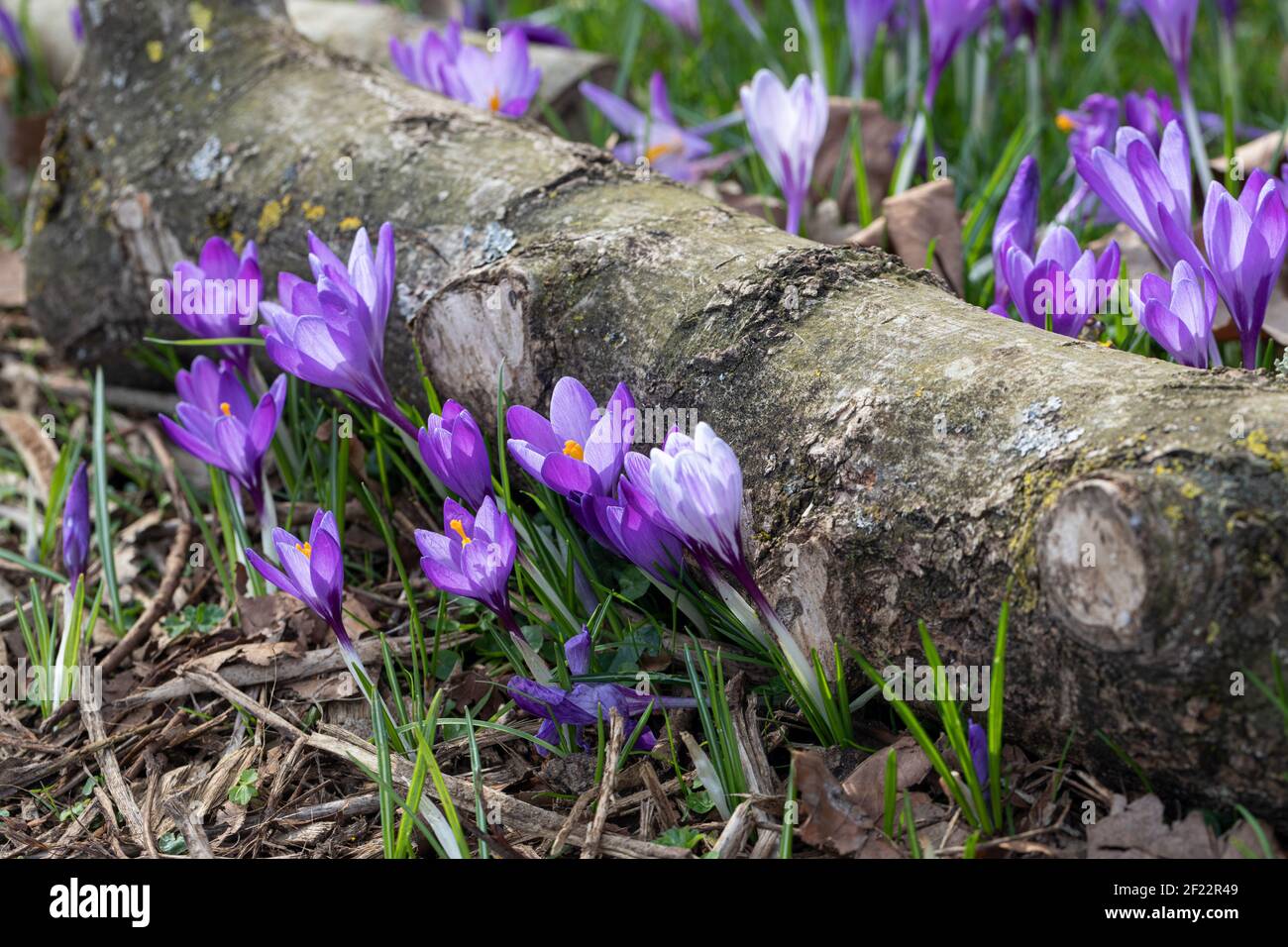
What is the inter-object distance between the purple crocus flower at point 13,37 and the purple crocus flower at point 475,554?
3.50m

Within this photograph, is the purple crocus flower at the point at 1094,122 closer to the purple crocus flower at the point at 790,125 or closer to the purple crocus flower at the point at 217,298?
the purple crocus flower at the point at 790,125

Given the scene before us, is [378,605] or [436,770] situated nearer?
[436,770]

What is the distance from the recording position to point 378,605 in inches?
81.4

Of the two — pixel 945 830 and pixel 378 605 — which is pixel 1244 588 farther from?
pixel 378 605

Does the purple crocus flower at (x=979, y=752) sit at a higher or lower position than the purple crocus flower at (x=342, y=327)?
lower

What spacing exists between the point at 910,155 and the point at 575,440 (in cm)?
139

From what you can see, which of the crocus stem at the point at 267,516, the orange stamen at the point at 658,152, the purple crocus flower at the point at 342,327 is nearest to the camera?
the purple crocus flower at the point at 342,327

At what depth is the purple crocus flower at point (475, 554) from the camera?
5.10 feet

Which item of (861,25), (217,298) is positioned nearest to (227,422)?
(217,298)

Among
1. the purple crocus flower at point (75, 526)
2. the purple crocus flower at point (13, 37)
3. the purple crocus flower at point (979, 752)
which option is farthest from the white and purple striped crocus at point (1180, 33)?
the purple crocus flower at point (13, 37)

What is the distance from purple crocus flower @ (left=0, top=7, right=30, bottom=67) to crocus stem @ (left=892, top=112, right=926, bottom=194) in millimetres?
3184

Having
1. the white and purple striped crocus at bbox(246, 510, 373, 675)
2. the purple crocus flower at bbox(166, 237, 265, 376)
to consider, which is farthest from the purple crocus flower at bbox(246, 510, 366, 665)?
the purple crocus flower at bbox(166, 237, 265, 376)
